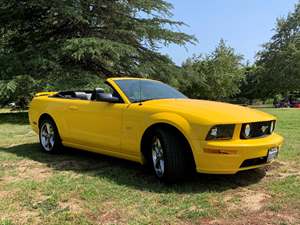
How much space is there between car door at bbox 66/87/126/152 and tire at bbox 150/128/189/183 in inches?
34.7

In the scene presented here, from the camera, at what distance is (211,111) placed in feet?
16.6

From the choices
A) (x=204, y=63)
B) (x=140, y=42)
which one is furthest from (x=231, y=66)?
(x=140, y=42)

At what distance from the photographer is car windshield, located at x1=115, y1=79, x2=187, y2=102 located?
5.98 meters

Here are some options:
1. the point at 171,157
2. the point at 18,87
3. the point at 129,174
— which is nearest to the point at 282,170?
the point at 171,157

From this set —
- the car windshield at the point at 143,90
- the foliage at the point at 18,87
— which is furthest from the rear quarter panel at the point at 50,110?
the foliage at the point at 18,87

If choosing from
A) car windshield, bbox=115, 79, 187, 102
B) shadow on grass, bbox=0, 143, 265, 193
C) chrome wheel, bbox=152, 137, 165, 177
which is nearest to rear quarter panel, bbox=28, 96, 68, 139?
shadow on grass, bbox=0, 143, 265, 193

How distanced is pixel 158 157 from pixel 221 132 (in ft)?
3.04

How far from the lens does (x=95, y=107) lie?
6.27 metres

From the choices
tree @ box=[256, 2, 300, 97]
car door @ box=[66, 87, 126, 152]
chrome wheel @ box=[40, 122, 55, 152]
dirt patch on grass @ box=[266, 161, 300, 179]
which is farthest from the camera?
tree @ box=[256, 2, 300, 97]

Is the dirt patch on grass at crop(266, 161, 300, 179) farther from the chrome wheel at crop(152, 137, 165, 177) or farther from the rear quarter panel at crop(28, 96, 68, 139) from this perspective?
the rear quarter panel at crop(28, 96, 68, 139)

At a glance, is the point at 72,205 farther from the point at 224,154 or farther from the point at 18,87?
the point at 18,87

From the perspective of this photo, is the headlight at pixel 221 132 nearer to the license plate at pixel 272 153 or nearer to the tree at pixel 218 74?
the license plate at pixel 272 153

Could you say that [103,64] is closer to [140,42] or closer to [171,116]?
[140,42]

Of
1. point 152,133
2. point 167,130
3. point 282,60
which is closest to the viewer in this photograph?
point 167,130
